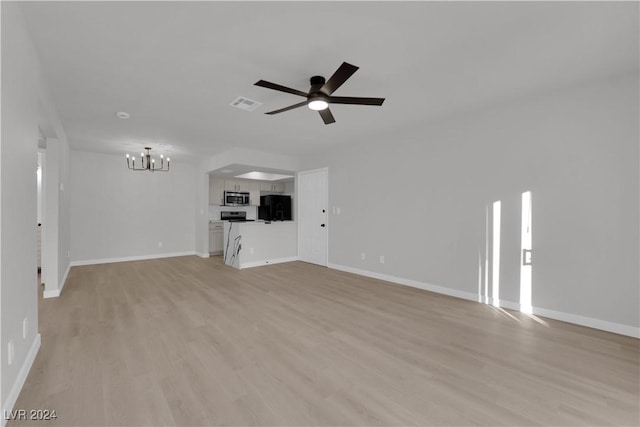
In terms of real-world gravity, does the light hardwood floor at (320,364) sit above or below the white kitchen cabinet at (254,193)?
below

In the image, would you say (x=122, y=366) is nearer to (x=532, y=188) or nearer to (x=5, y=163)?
(x=5, y=163)

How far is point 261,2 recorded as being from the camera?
1718 mm

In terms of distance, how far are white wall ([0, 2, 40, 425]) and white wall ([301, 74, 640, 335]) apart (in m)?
4.20

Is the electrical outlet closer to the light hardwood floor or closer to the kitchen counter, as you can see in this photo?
the light hardwood floor

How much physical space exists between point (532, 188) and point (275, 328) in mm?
3251

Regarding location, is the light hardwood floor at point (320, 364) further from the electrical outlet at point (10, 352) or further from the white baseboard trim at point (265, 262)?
the white baseboard trim at point (265, 262)

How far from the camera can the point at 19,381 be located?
175 cm

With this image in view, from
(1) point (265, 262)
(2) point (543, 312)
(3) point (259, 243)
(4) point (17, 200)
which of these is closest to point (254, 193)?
(3) point (259, 243)

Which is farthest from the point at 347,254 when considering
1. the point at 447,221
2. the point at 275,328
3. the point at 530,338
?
the point at 530,338

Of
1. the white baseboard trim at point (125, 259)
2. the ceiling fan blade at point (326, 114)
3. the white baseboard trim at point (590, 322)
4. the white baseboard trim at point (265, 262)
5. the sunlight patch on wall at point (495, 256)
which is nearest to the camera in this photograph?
the white baseboard trim at point (590, 322)

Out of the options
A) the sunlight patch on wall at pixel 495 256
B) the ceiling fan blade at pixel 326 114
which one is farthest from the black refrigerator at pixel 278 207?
the sunlight patch on wall at pixel 495 256

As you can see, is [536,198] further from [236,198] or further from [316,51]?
[236,198]

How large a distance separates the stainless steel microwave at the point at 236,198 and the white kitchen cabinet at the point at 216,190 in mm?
130

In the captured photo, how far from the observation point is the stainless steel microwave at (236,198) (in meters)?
7.57
